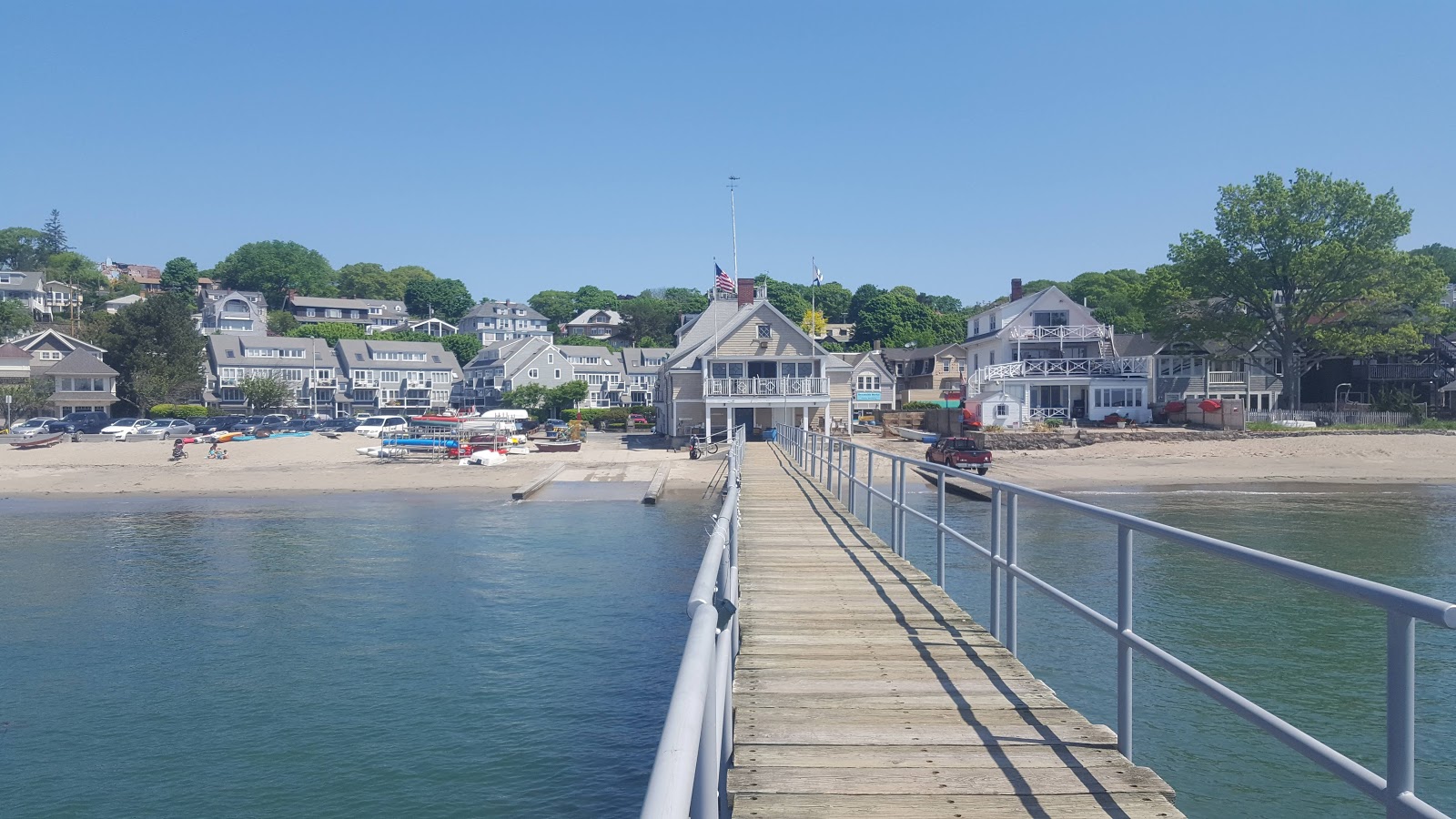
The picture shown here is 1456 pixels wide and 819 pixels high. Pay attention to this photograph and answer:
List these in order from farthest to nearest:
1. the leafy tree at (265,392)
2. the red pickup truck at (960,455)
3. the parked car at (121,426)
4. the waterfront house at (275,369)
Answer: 1. the waterfront house at (275,369)
2. the leafy tree at (265,392)
3. the parked car at (121,426)
4. the red pickup truck at (960,455)

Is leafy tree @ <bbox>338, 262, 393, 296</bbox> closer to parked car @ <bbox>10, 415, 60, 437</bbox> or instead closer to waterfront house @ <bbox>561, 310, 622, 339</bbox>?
waterfront house @ <bbox>561, 310, 622, 339</bbox>

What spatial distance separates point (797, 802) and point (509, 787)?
23.5 ft

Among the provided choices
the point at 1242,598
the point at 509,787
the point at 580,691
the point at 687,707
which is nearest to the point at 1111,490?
the point at 1242,598

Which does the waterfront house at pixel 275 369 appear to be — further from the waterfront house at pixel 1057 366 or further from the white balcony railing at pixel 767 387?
A: the waterfront house at pixel 1057 366

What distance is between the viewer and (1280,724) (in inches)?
148

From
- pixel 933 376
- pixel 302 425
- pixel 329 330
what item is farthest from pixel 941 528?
pixel 329 330

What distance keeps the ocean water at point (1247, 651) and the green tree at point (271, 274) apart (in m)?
172

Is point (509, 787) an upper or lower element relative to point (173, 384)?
lower

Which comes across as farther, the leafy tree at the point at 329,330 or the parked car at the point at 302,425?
the leafy tree at the point at 329,330

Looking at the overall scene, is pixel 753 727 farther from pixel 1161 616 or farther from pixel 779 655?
pixel 1161 616

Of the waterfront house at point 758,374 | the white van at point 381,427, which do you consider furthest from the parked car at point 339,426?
the waterfront house at point 758,374

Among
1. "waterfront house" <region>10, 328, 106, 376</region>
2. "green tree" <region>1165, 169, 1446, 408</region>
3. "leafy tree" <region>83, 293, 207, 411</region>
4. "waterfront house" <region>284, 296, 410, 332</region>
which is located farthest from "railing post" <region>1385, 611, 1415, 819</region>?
"waterfront house" <region>284, 296, 410, 332</region>

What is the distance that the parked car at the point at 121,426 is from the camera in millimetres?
62156

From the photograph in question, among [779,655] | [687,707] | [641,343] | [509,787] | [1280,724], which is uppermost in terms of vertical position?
[641,343]
